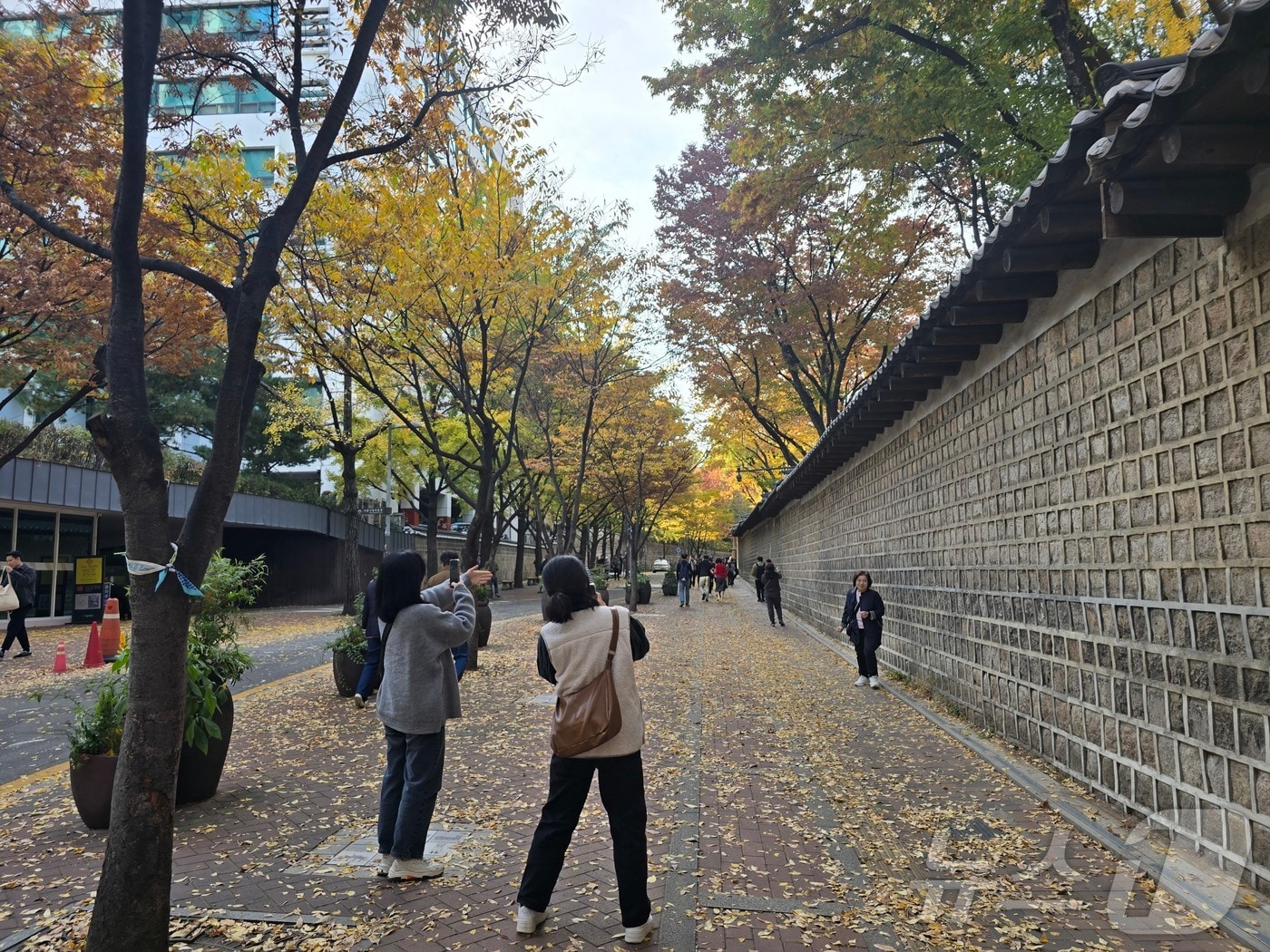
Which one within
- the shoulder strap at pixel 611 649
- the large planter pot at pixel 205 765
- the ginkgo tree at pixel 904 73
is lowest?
the large planter pot at pixel 205 765

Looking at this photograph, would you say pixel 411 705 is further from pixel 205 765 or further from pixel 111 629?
pixel 111 629

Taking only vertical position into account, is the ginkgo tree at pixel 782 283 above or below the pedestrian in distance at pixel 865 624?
above

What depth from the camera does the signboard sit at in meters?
18.9

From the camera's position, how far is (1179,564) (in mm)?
4438

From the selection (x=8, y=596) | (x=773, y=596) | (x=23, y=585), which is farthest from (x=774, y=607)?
(x=8, y=596)

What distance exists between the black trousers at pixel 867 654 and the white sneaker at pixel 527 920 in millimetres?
7620

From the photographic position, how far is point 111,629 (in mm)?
13844

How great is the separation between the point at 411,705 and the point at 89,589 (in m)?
19.3

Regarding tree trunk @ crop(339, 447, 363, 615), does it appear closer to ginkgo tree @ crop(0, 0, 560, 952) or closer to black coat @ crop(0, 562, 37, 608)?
black coat @ crop(0, 562, 37, 608)

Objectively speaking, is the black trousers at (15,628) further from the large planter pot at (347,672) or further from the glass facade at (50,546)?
the large planter pot at (347,672)

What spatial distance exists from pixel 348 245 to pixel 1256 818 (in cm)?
1086

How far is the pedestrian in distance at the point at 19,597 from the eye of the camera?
12.8m

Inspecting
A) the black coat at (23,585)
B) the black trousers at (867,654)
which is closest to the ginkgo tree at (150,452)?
the black trousers at (867,654)

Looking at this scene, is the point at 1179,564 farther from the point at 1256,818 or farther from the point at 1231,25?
the point at 1231,25
